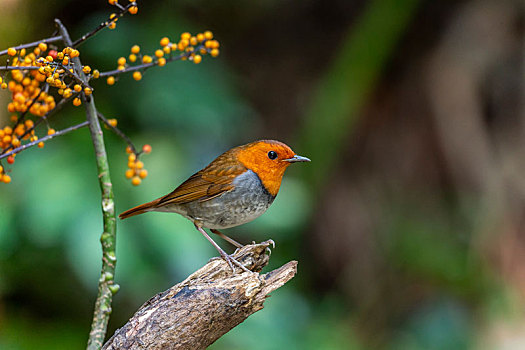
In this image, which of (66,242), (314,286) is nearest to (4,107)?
(66,242)

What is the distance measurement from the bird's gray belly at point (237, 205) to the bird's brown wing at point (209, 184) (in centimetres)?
2

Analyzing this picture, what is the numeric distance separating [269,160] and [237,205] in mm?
165

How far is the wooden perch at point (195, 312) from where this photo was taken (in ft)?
5.01

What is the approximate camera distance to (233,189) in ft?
6.22

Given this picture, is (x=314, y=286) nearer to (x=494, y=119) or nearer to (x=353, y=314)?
(x=353, y=314)

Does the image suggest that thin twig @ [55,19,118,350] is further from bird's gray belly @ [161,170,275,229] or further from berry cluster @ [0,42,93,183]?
bird's gray belly @ [161,170,275,229]

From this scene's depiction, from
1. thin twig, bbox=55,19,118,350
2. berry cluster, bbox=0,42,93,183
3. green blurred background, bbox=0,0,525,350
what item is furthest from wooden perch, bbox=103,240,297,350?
green blurred background, bbox=0,0,525,350

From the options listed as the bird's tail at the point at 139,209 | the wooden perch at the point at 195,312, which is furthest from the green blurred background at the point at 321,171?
the wooden perch at the point at 195,312

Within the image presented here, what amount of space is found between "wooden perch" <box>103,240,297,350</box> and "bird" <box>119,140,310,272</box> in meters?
0.19

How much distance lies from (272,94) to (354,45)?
2.68ft

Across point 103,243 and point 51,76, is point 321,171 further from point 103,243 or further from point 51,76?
point 51,76

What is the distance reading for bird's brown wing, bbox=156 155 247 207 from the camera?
6.25ft

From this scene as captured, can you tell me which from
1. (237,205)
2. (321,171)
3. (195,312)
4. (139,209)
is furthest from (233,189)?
(321,171)

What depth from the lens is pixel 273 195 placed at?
6.12 ft
